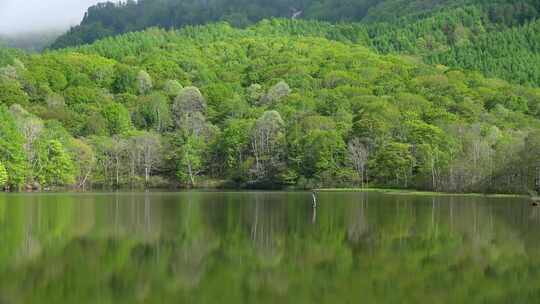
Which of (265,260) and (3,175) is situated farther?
(3,175)

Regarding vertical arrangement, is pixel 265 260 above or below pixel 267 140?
below

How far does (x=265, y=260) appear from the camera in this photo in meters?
25.9

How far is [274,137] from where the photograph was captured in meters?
122

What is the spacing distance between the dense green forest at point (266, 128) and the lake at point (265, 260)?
165 ft

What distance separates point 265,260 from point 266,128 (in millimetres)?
96853

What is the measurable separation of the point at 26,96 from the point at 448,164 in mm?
85268

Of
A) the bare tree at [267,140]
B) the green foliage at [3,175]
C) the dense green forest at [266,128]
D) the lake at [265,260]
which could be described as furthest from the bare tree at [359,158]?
the lake at [265,260]

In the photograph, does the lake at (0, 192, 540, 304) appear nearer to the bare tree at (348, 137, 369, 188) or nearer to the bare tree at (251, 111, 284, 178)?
the bare tree at (348, 137, 369, 188)

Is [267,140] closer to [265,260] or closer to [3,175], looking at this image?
[3,175]

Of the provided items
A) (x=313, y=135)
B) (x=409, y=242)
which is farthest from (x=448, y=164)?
(x=409, y=242)

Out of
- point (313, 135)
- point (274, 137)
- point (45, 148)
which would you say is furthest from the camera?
point (274, 137)

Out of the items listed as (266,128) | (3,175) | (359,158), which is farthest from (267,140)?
(3,175)

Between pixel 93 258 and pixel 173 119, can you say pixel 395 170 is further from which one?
pixel 93 258

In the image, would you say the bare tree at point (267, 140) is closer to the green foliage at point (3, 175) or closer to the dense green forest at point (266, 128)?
the dense green forest at point (266, 128)
